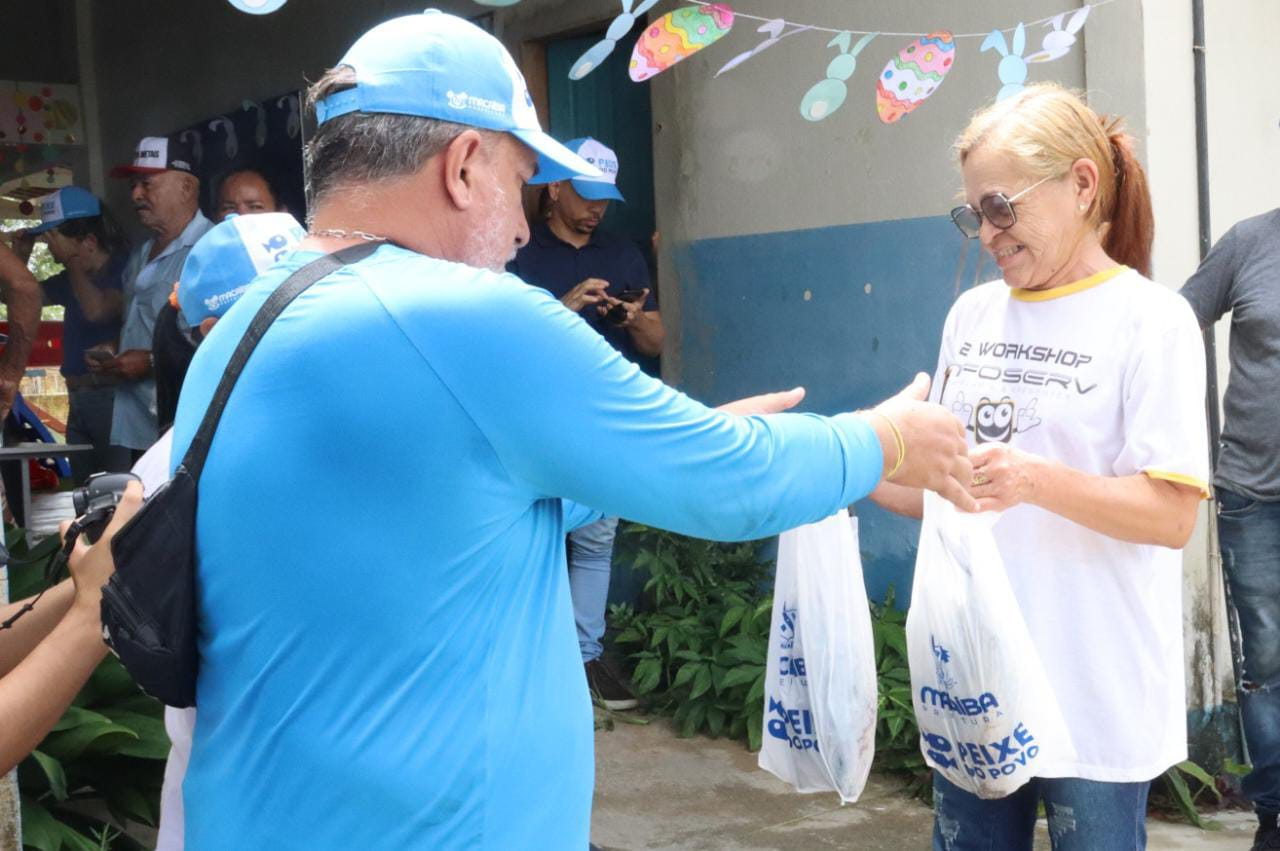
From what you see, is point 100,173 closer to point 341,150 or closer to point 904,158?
point 904,158

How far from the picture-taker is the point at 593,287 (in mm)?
5395

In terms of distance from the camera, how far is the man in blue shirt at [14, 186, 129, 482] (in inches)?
280

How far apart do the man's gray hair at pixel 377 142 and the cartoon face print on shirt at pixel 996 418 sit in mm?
1268

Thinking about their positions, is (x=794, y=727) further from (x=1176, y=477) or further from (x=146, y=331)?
(x=146, y=331)

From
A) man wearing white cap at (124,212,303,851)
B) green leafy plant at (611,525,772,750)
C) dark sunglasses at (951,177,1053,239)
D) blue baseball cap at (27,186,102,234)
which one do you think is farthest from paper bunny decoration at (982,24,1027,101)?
blue baseball cap at (27,186,102,234)

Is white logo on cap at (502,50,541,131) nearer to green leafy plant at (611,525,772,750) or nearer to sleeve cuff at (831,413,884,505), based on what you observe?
sleeve cuff at (831,413,884,505)

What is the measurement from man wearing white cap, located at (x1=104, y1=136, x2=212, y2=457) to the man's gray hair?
4.16 meters

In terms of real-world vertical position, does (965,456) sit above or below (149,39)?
below

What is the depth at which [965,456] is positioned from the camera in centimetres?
209

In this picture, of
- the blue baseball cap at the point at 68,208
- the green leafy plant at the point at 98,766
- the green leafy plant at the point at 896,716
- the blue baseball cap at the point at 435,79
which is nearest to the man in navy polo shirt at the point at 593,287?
the green leafy plant at the point at 896,716

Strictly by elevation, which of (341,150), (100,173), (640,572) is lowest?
(640,572)

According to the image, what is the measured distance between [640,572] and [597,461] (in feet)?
15.9

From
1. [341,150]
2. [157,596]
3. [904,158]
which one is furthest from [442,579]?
[904,158]

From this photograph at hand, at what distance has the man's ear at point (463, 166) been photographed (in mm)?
1708
